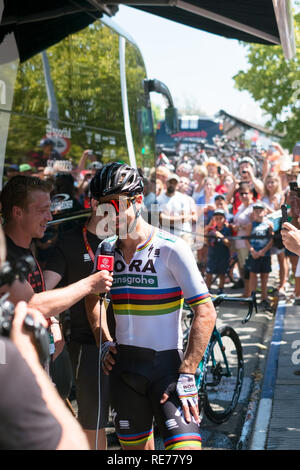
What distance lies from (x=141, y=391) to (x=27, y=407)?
5.70 ft

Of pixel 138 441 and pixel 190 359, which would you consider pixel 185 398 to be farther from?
pixel 138 441

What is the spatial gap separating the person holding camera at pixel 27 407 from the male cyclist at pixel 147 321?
1431 mm

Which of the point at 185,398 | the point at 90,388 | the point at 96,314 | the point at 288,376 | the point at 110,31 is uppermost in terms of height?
the point at 110,31

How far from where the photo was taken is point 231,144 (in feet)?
167

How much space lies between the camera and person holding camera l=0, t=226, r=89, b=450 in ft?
4.89

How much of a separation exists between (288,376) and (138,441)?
396cm

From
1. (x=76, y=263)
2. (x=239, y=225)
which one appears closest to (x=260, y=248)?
(x=239, y=225)

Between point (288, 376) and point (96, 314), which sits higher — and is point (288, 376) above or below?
below

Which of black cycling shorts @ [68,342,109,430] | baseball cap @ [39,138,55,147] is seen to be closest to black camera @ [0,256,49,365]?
black cycling shorts @ [68,342,109,430]

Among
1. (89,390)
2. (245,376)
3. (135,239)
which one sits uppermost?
(135,239)

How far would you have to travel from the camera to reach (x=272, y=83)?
3219 cm

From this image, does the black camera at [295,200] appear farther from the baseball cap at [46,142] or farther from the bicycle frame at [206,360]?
the baseball cap at [46,142]

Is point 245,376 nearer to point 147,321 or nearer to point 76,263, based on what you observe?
point 76,263

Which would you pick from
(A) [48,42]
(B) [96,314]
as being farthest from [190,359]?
(A) [48,42]
